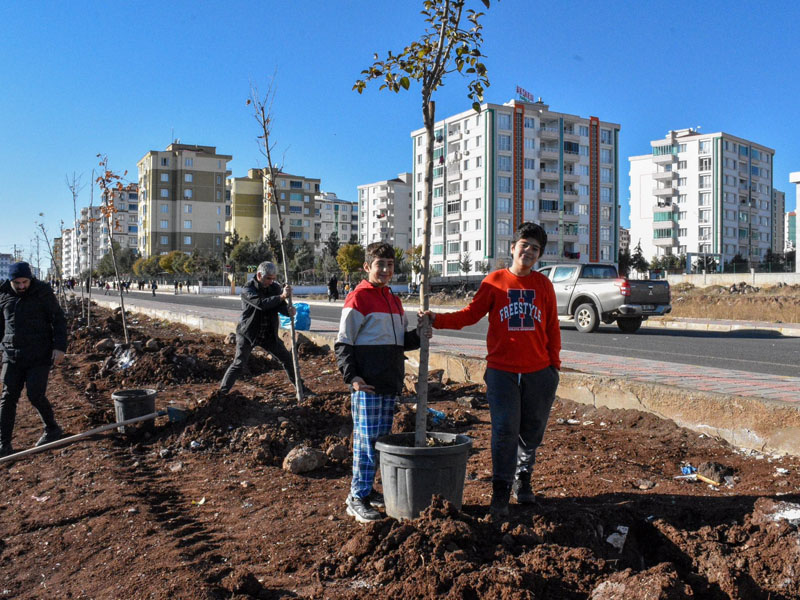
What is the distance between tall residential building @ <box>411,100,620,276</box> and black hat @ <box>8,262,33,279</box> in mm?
66675

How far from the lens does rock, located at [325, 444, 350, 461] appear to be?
5.09 meters

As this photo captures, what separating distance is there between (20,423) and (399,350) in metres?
5.39

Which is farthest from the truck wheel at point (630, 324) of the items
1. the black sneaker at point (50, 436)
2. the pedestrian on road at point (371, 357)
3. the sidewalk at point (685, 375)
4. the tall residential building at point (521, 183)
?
the tall residential building at point (521, 183)

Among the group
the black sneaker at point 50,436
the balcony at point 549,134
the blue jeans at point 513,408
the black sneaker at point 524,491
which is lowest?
the black sneaker at point 50,436

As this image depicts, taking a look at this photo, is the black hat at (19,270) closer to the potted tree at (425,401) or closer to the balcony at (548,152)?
the potted tree at (425,401)

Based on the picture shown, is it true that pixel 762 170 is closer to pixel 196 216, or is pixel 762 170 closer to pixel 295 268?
pixel 295 268

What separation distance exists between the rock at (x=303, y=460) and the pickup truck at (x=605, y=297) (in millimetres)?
11214

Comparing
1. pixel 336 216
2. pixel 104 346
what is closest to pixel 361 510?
pixel 104 346

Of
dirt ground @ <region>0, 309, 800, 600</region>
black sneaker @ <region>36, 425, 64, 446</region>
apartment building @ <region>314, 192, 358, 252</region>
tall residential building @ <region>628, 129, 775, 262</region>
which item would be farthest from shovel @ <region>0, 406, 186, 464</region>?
apartment building @ <region>314, 192, 358, 252</region>

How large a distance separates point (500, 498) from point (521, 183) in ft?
244

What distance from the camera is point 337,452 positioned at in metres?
5.10

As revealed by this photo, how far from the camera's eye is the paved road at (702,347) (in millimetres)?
10219

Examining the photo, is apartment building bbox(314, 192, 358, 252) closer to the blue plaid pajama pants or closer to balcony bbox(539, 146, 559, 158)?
balcony bbox(539, 146, 559, 158)

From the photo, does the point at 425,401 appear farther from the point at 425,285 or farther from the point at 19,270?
the point at 19,270
